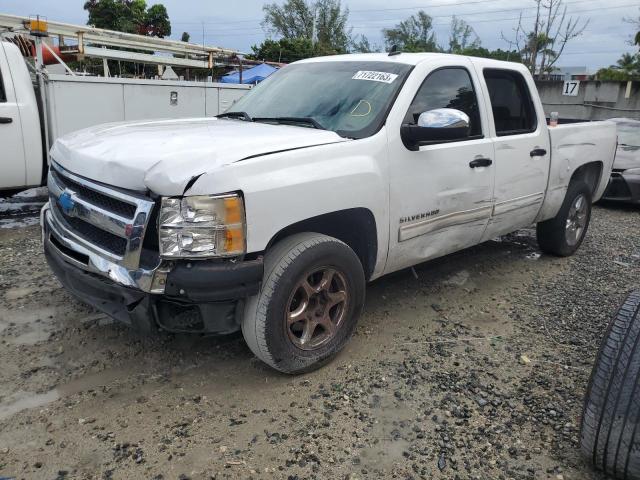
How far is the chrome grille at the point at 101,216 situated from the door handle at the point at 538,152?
10.9 ft

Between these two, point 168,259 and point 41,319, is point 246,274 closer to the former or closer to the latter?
point 168,259

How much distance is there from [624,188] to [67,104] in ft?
27.8

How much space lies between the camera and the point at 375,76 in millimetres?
3668

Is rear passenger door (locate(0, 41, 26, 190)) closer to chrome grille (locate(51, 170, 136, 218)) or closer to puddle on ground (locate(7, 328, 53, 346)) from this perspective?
puddle on ground (locate(7, 328, 53, 346))

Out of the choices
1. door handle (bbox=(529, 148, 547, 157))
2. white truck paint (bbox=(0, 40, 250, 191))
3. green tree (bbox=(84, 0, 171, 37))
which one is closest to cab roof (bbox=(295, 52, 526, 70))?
door handle (bbox=(529, 148, 547, 157))

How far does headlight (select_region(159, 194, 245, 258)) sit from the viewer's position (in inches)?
99.8

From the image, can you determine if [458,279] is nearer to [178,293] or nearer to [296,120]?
[296,120]

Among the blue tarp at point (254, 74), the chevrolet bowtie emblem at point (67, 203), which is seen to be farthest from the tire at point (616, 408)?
the blue tarp at point (254, 74)

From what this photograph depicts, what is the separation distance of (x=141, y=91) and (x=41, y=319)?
518 centimetres

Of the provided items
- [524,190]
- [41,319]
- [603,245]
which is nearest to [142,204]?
[41,319]

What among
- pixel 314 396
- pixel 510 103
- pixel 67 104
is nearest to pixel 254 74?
pixel 67 104

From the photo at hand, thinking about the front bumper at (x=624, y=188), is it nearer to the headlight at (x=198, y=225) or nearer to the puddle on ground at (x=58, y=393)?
the headlight at (x=198, y=225)

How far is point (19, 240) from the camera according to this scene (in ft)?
18.2

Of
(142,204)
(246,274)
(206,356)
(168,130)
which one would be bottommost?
(206,356)
